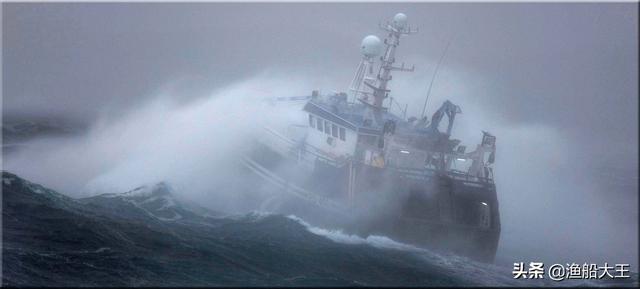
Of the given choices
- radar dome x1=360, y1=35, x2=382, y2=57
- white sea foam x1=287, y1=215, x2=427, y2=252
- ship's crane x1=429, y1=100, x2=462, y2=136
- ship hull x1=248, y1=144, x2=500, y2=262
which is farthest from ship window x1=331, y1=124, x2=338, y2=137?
white sea foam x1=287, y1=215, x2=427, y2=252

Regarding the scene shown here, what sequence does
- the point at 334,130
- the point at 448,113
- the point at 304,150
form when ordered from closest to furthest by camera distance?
the point at 448,113 → the point at 304,150 → the point at 334,130

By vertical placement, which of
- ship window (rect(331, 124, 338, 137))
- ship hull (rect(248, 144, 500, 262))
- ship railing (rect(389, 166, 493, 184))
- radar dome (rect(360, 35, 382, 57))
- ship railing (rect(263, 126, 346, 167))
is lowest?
ship hull (rect(248, 144, 500, 262))

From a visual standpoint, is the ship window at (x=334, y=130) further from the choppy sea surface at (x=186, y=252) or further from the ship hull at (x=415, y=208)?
the choppy sea surface at (x=186, y=252)

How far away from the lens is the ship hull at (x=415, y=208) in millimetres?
31156

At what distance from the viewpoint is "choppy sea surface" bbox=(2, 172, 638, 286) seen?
19.8m

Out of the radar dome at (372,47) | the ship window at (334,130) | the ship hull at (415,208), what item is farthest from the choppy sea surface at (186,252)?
the radar dome at (372,47)

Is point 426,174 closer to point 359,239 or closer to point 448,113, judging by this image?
point 359,239

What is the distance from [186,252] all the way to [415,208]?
13526 mm

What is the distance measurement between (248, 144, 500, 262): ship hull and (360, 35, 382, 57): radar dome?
11.7 metres

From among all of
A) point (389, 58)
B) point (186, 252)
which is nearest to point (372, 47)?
point (389, 58)

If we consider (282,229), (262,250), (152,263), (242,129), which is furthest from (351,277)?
(242,129)

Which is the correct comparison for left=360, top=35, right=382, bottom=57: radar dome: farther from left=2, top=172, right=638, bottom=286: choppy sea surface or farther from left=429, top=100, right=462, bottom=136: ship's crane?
left=2, top=172, right=638, bottom=286: choppy sea surface

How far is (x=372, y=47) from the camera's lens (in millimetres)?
43781

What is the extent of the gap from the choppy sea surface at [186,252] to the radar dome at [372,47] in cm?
1560
